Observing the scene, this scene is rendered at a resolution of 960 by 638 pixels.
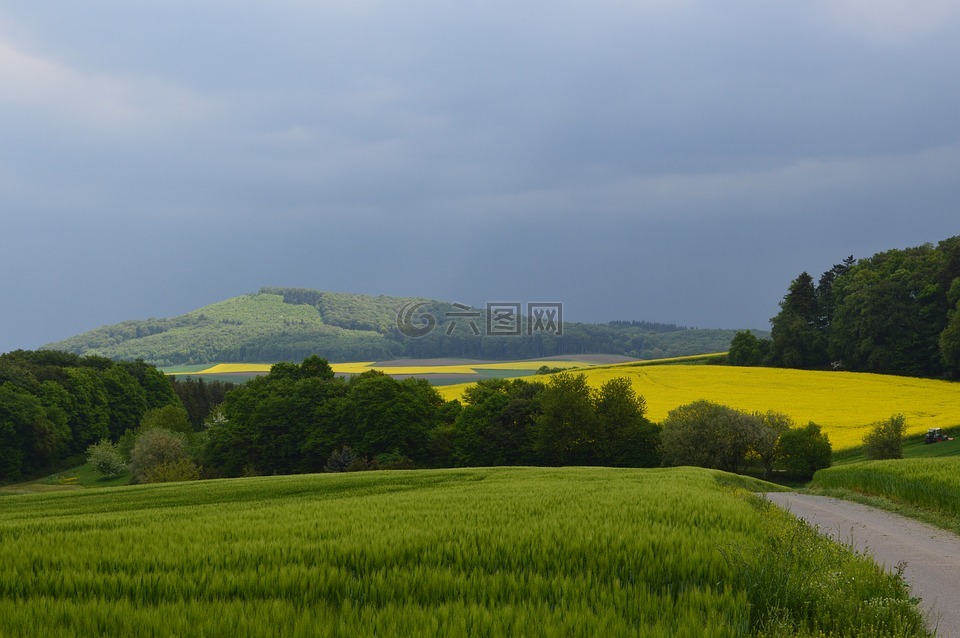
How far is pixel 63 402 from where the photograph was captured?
305ft

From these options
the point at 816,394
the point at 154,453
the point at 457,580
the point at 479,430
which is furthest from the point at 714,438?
the point at 154,453

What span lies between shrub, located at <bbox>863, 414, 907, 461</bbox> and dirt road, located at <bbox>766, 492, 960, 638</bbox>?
29869 millimetres

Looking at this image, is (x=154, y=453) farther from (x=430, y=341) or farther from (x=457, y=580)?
(x=430, y=341)

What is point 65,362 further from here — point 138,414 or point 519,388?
point 519,388

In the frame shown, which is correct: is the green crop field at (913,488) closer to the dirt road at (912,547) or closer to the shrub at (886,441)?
the dirt road at (912,547)

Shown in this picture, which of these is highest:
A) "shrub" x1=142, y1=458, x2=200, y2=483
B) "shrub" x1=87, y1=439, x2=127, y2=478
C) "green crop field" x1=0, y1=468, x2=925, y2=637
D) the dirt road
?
"green crop field" x1=0, y1=468, x2=925, y2=637

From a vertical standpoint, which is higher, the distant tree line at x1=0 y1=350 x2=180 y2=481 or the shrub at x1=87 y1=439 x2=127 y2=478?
the distant tree line at x1=0 y1=350 x2=180 y2=481

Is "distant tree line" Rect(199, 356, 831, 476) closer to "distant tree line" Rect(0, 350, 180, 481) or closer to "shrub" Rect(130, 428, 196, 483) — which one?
"shrub" Rect(130, 428, 196, 483)

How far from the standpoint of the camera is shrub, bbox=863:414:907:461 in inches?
1895

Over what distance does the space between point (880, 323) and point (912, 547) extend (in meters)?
94.4

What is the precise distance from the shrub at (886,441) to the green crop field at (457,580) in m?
44.7

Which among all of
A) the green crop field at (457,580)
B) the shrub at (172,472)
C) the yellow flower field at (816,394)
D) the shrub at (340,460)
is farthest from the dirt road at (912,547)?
the shrub at (172,472)

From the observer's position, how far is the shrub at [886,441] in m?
48.1

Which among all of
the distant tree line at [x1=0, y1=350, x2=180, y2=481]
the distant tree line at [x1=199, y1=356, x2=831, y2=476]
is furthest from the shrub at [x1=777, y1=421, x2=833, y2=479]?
the distant tree line at [x1=0, y1=350, x2=180, y2=481]
